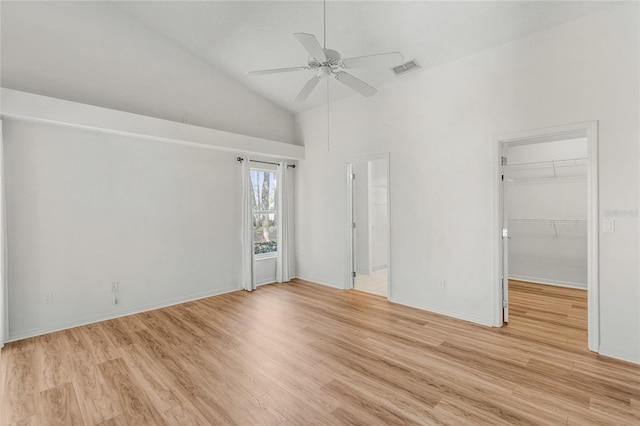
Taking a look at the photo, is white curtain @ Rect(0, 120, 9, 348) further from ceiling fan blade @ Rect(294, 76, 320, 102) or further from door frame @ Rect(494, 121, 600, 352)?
door frame @ Rect(494, 121, 600, 352)

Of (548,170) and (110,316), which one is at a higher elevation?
(548,170)

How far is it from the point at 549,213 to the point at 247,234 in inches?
213

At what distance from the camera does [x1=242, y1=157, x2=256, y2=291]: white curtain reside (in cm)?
532

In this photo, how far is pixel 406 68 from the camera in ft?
13.2

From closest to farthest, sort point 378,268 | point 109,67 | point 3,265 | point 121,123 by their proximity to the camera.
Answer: point 3,265, point 121,123, point 109,67, point 378,268

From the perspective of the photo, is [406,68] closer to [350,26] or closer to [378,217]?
[350,26]

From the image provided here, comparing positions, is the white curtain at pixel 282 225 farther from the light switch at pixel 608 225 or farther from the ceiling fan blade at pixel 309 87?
the light switch at pixel 608 225

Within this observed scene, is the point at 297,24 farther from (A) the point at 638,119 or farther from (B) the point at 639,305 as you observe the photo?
(B) the point at 639,305

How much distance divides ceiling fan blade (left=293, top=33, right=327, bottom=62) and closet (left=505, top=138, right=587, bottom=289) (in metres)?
4.23

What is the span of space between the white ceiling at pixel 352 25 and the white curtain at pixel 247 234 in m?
1.79

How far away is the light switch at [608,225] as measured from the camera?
9.45ft

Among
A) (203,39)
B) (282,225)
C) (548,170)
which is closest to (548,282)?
(548,170)

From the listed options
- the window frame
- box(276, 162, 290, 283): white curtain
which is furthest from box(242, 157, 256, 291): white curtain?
box(276, 162, 290, 283): white curtain

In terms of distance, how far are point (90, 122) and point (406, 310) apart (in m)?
4.68
